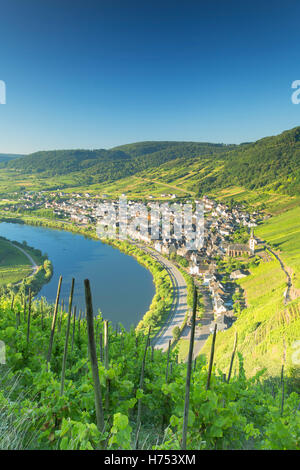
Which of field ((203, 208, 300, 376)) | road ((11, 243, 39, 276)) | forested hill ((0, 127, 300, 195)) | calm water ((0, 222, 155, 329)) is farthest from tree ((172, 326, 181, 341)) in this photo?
forested hill ((0, 127, 300, 195))

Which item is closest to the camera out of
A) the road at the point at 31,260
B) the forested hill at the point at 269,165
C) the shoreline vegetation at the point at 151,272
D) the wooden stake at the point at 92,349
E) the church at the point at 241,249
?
the wooden stake at the point at 92,349

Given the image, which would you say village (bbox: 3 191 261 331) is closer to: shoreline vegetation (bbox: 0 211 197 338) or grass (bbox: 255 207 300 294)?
grass (bbox: 255 207 300 294)

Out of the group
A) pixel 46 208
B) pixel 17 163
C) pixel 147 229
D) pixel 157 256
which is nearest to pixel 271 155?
pixel 147 229

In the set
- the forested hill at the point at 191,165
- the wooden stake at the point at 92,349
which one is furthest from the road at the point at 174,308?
the forested hill at the point at 191,165

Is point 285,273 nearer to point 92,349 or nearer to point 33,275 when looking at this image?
point 33,275

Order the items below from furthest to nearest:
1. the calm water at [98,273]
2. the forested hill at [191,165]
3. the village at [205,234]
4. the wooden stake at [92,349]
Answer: the forested hill at [191,165], the village at [205,234], the calm water at [98,273], the wooden stake at [92,349]

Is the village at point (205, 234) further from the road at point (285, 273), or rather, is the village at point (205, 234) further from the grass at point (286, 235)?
the grass at point (286, 235)
